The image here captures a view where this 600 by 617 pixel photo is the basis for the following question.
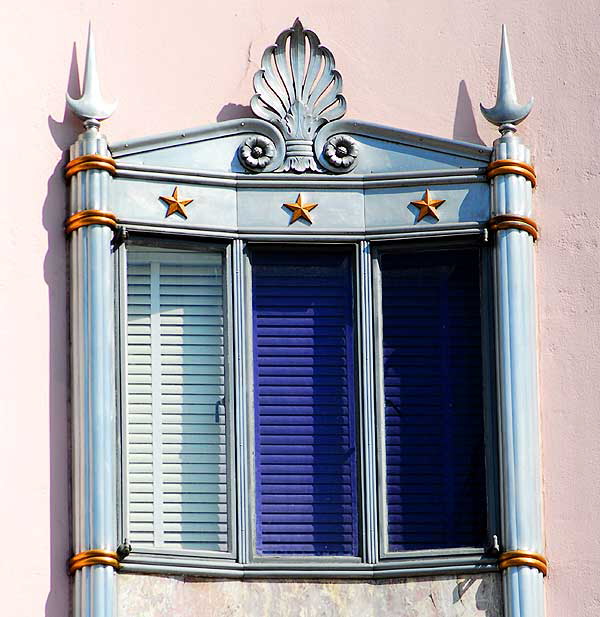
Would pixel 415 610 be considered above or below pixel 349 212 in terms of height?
below

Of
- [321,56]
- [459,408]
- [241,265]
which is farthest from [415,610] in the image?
[321,56]

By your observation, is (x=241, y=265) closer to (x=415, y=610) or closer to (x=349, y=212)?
(x=349, y=212)

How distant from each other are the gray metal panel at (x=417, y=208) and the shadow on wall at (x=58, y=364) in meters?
1.90

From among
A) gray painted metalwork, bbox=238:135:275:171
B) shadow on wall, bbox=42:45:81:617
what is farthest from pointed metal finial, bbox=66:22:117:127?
gray painted metalwork, bbox=238:135:275:171

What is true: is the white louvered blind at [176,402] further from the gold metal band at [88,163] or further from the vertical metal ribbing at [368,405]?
the vertical metal ribbing at [368,405]

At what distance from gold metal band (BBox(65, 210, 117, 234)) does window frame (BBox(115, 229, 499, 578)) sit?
0.72ft

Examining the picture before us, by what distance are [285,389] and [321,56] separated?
2112 mm

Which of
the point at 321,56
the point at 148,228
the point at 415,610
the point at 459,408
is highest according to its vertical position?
the point at 321,56

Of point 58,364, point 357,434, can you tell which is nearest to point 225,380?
point 357,434

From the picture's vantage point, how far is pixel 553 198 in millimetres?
17281

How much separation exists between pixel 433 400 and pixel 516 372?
0.61 meters

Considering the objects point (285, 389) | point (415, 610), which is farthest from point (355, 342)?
point (415, 610)

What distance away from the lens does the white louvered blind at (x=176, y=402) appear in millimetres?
16766

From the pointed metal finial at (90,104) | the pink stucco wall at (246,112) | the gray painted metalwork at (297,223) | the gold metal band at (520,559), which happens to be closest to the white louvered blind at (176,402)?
the gray painted metalwork at (297,223)
